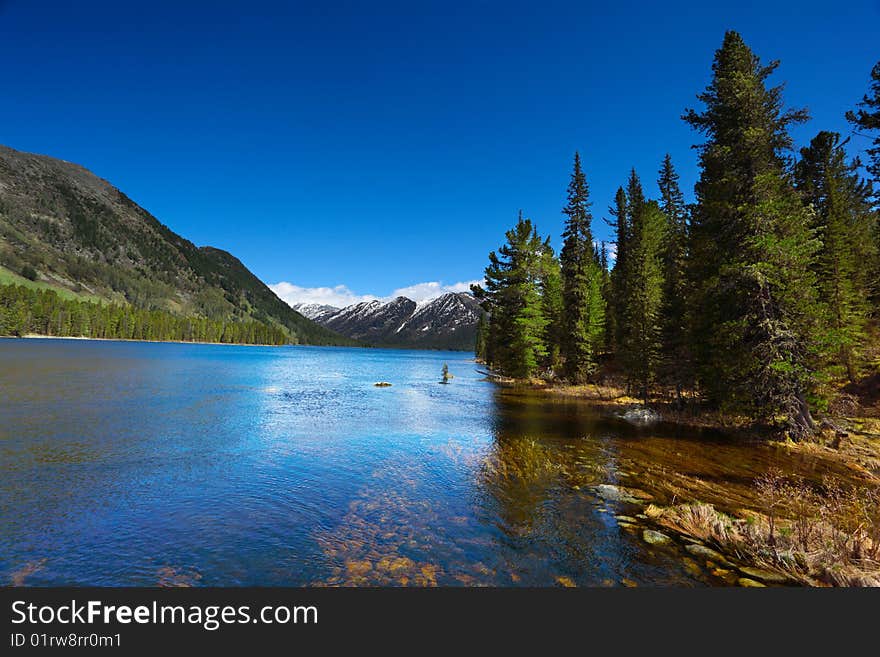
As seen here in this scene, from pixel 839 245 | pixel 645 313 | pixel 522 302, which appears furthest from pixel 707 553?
pixel 522 302

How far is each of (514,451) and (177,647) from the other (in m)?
16.3

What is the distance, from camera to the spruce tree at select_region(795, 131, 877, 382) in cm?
2686

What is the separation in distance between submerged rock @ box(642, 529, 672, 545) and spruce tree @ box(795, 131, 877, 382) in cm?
1631

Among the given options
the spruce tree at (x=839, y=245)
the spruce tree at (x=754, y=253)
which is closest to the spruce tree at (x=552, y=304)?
the spruce tree at (x=839, y=245)

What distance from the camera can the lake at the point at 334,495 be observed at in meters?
8.52

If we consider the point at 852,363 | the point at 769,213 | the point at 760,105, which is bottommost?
the point at 852,363

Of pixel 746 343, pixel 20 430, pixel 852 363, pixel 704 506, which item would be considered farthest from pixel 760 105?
pixel 20 430

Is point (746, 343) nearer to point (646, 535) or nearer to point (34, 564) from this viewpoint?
point (646, 535)

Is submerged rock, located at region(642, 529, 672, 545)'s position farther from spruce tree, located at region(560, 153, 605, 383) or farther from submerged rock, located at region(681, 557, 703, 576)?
spruce tree, located at region(560, 153, 605, 383)

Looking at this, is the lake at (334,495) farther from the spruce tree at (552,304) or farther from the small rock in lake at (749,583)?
the spruce tree at (552,304)

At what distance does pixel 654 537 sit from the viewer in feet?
33.2

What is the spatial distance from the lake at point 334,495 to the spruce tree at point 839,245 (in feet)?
42.3

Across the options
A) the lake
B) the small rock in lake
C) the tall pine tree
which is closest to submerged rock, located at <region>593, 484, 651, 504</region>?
the lake

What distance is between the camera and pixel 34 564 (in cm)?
834
